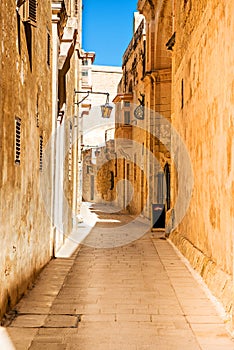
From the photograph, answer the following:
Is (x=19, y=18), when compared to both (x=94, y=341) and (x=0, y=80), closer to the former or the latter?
(x=0, y=80)

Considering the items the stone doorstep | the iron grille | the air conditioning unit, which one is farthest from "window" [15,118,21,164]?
the stone doorstep

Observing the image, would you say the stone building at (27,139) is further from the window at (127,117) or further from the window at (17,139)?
the window at (127,117)

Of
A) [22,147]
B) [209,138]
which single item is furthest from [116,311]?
[209,138]

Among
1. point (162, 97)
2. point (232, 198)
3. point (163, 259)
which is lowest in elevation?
point (163, 259)

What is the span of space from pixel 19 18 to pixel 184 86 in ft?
17.5

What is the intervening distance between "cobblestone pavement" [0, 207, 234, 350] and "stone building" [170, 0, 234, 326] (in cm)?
42

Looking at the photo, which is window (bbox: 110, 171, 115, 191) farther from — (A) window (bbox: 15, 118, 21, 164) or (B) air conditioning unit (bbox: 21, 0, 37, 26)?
(A) window (bbox: 15, 118, 21, 164)

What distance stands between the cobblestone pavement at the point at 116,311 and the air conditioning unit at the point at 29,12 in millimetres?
4003

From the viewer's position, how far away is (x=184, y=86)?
10.0m

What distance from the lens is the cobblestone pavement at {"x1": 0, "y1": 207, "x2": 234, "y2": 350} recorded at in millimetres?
4332

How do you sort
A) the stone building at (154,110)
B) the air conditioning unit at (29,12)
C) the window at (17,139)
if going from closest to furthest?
the window at (17,139) → the air conditioning unit at (29,12) → the stone building at (154,110)

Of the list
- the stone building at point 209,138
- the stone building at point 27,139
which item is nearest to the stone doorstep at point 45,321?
the stone building at point 27,139

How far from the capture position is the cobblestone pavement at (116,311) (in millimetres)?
4332

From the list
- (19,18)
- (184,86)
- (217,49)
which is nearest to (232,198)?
(217,49)
